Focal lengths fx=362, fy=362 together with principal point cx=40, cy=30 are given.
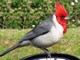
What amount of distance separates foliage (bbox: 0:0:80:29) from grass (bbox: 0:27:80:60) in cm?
103

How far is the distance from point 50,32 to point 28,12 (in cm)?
457

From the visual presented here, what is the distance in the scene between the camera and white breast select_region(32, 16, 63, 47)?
3.61m

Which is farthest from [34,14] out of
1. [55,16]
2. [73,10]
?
[55,16]

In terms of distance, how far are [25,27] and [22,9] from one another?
0.67 meters

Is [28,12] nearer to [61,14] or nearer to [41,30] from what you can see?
[41,30]

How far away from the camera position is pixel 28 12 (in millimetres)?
8352

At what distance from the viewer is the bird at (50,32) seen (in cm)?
355

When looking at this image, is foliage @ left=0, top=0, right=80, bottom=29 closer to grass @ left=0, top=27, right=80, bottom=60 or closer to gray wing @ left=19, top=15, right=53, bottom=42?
grass @ left=0, top=27, right=80, bottom=60

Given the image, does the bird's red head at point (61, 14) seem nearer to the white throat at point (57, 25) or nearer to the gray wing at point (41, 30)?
the white throat at point (57, 25)

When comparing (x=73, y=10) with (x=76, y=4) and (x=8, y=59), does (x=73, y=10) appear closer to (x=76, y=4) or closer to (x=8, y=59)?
(x=76, y=4)

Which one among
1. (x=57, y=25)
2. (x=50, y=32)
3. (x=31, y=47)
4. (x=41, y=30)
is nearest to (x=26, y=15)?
(x=31, y=47)

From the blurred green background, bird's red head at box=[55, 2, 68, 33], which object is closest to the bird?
bird's red head at box=[55, 2, 68, 33]

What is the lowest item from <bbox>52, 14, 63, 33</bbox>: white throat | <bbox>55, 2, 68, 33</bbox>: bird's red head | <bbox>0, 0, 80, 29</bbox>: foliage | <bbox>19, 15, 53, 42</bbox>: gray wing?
<bbox>0, 0, 80, 29</bbox>: foliage

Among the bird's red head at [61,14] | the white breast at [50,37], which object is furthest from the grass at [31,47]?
the bird's red head at [61,14]
